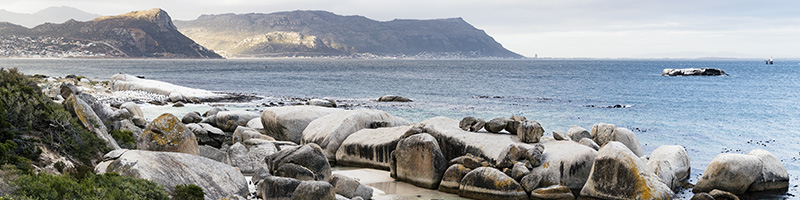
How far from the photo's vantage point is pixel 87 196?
8.30 metres

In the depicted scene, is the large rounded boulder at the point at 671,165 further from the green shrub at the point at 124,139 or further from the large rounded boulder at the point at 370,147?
the green shrub at the point at 124,139

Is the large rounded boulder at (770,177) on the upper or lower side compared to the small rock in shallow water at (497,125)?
lower

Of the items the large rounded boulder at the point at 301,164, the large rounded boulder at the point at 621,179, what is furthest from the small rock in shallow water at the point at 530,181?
the large rounded boulder at the point at 301,164

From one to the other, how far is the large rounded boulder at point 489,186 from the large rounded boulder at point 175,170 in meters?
5.45

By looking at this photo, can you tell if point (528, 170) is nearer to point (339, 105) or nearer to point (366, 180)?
point (366, 180)

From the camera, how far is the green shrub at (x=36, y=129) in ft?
34.7

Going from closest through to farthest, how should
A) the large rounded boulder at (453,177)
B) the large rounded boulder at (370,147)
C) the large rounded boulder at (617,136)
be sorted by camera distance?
1. the large rounded boulder at (453,177)
2. the large rounded boulder at (370,147)
3. the large rounded boulder at (617,136)

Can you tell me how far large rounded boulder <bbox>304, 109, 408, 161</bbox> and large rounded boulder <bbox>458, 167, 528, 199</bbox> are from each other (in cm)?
595

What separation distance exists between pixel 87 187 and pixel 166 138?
20.2 ft

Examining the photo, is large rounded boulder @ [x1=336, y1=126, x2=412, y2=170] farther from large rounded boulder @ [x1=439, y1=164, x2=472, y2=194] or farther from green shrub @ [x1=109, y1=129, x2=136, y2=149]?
green shrub @ [x1=109, y1=129, x2=136, y2=149]

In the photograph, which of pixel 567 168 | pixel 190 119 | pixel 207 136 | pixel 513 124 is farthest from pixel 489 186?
pixel 190 119

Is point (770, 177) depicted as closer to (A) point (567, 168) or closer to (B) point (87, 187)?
(A) point (567, 168)

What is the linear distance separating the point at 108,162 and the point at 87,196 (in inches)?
107

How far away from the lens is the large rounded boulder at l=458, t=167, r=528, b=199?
1409cm
